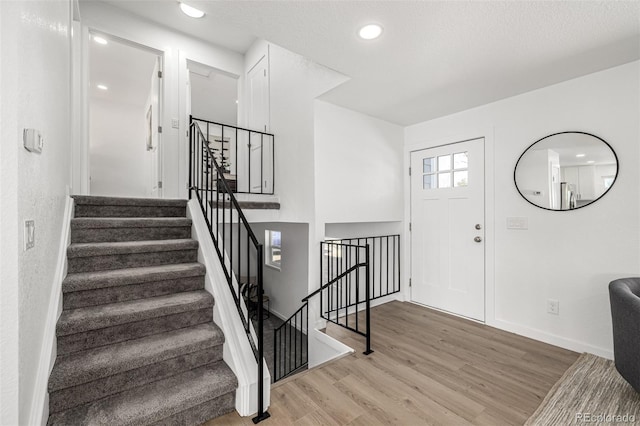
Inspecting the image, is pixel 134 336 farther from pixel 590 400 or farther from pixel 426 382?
pixel 590 400

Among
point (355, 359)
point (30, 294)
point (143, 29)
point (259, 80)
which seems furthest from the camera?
point (259, 80)

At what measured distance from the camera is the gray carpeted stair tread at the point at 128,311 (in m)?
1.66

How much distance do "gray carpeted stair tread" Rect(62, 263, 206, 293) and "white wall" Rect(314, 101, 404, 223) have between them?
4.64 ft

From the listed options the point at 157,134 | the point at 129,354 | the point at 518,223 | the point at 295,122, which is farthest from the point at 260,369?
the point at 157,134

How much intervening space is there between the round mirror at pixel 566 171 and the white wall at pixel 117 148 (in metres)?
6.20

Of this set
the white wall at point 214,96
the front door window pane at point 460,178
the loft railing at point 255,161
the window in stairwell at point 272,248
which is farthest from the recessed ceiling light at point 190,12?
the front door window pane at point 460,178

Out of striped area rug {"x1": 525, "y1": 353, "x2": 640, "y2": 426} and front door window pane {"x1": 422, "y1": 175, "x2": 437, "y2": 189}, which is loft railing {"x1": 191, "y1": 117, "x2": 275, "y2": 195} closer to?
front door window pane {"x1": 422, "y1": 175, "x2": 437, "y2": 189}

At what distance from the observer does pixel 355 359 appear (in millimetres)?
2430

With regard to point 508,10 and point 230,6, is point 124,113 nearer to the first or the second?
point 230,6

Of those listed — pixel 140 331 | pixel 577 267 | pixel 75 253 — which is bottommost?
pixel 140 331

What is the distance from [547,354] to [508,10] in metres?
2.70

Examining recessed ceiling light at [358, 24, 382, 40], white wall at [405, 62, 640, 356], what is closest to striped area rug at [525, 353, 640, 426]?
white wall at [405, 62, 640, 356]

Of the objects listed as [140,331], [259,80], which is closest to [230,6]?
[140,331]

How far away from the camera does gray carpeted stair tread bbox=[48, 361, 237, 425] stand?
4.84 ft
